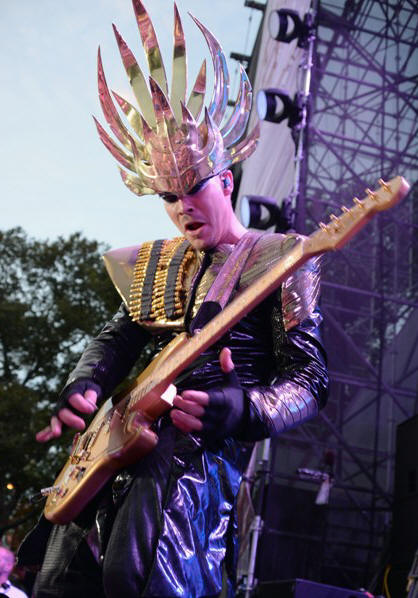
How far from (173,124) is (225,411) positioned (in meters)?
1.17

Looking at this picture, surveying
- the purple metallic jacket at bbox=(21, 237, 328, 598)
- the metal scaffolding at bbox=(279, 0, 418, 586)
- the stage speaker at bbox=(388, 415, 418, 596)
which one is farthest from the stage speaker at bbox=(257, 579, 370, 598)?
the metal scaffolding at bbox=(279, 0, 418, 586)

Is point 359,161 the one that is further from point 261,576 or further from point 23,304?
point 23,304

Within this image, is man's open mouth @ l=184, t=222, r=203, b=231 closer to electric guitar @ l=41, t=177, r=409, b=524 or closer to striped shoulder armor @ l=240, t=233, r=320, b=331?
striped shoulder armor @ l=240, t=233, r=320, b=331

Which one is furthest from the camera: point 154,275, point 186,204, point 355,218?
point 154,275

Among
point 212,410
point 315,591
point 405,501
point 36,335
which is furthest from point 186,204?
point 36,335

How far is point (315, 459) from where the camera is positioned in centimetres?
1021

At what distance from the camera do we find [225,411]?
185cm

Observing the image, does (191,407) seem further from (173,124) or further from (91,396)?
(173,124)

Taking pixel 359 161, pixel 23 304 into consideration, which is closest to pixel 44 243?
pixel 23 304

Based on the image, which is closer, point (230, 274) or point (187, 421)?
point (187, 421)

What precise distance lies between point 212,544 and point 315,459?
850cm

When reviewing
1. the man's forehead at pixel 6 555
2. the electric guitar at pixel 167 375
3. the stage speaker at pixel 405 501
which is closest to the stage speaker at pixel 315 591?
the electric guitar at pixel 167 375

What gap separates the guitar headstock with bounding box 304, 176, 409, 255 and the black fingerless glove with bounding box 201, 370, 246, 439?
422mm

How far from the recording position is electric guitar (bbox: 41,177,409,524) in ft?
6.39
